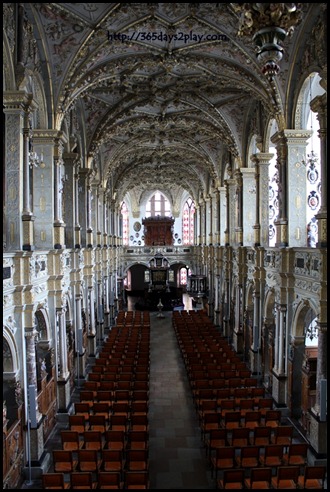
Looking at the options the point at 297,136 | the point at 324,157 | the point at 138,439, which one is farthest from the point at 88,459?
the point at 297,136

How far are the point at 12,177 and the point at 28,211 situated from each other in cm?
88

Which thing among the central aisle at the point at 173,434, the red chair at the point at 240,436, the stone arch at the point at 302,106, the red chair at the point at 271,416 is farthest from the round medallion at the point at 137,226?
the red chair at the point at 240,436

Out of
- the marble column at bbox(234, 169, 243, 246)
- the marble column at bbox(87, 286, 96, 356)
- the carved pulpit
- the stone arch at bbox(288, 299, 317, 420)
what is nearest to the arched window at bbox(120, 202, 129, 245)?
the carved pulpit

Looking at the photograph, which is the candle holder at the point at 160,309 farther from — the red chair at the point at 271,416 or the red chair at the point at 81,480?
the red chair at the point at 81,480

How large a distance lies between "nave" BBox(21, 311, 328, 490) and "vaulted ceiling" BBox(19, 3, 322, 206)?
9.14 meters

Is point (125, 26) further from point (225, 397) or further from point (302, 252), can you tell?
point (225, 397)

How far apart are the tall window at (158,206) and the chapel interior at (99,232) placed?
24.0 meters

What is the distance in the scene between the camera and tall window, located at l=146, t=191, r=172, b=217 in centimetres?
4809

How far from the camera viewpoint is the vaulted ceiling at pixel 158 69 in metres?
11.8

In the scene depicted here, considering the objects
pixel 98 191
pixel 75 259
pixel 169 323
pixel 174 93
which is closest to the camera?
pixel 75 259

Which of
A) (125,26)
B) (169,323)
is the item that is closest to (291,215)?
(125,26)

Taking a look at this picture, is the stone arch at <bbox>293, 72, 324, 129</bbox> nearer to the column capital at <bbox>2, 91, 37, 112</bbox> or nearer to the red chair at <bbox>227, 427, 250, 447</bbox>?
the column capital at <bbox>2, 91, 37, 112</bbox>

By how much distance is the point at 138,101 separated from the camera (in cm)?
1950

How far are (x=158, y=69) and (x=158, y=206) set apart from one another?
31.6m
